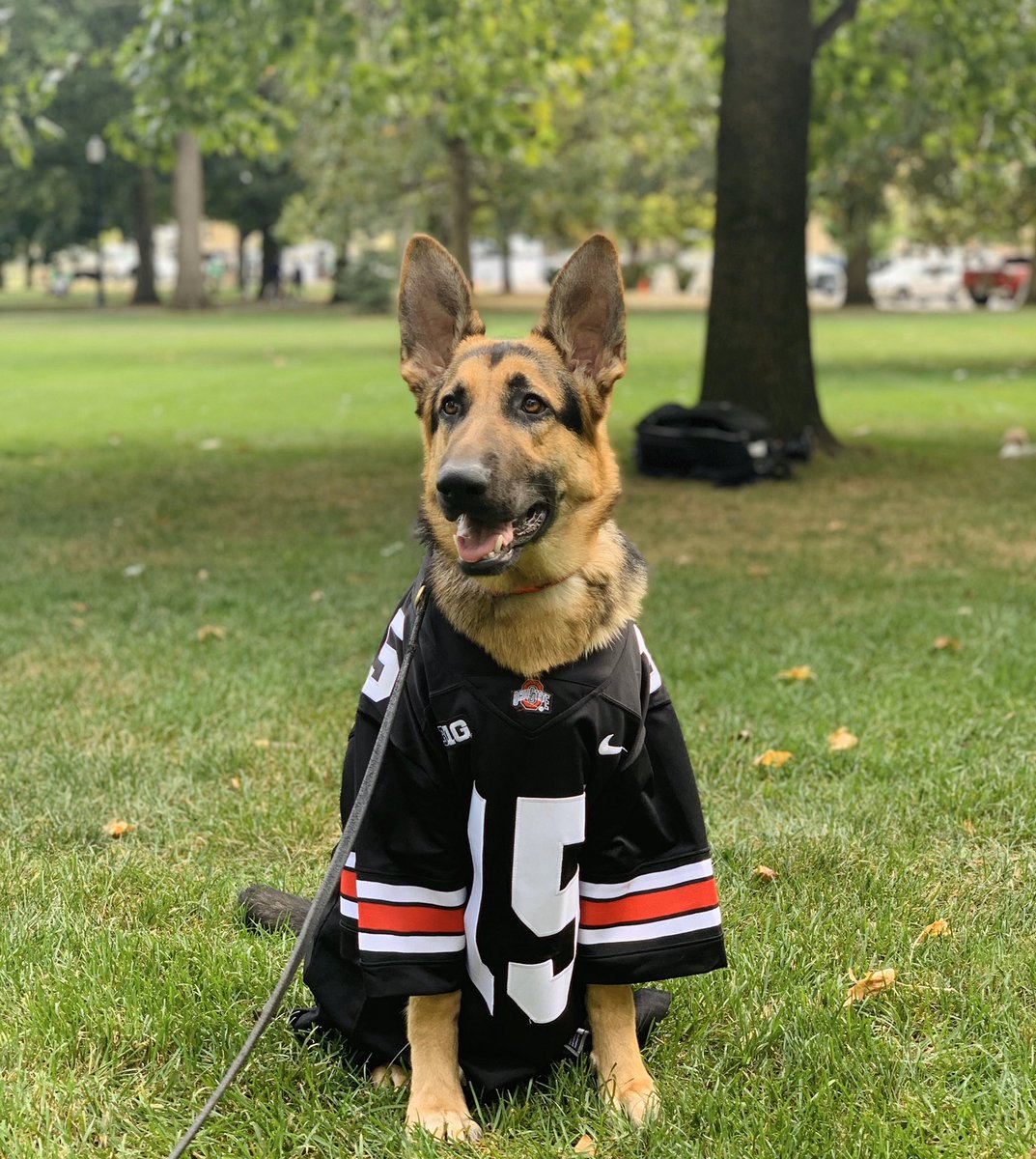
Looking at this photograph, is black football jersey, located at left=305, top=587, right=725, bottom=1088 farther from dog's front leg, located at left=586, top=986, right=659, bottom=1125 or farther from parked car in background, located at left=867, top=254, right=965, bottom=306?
parked car in background, located at left=867, top=254, right=965, bottom=306

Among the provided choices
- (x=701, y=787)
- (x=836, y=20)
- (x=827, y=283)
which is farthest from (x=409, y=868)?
(x=827, y=283)

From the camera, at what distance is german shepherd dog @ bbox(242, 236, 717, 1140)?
2682 mm

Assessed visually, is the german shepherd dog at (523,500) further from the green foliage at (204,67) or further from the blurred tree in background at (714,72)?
the green foliage at (204,67)

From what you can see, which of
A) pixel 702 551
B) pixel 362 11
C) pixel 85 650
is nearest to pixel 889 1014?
pixel 85 650

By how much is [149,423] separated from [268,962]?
41.7 ft

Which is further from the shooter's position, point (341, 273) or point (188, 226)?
point (341, 273)

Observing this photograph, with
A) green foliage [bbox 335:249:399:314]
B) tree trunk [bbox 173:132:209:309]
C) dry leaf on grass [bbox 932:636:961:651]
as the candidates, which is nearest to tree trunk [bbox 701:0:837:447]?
dry leaf on grass [bbox 932:636:961:651]

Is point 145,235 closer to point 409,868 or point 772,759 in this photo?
point 772,759

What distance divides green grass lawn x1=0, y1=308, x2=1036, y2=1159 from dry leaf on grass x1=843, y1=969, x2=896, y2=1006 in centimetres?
2

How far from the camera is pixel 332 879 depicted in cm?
286

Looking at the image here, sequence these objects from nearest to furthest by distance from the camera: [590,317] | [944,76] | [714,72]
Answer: [590,317] < [944,76] < [714,72]

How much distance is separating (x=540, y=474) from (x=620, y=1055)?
131 centimetres

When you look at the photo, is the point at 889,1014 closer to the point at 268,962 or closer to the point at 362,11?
the point at 268,962

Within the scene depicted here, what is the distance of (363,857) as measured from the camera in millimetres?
2730
